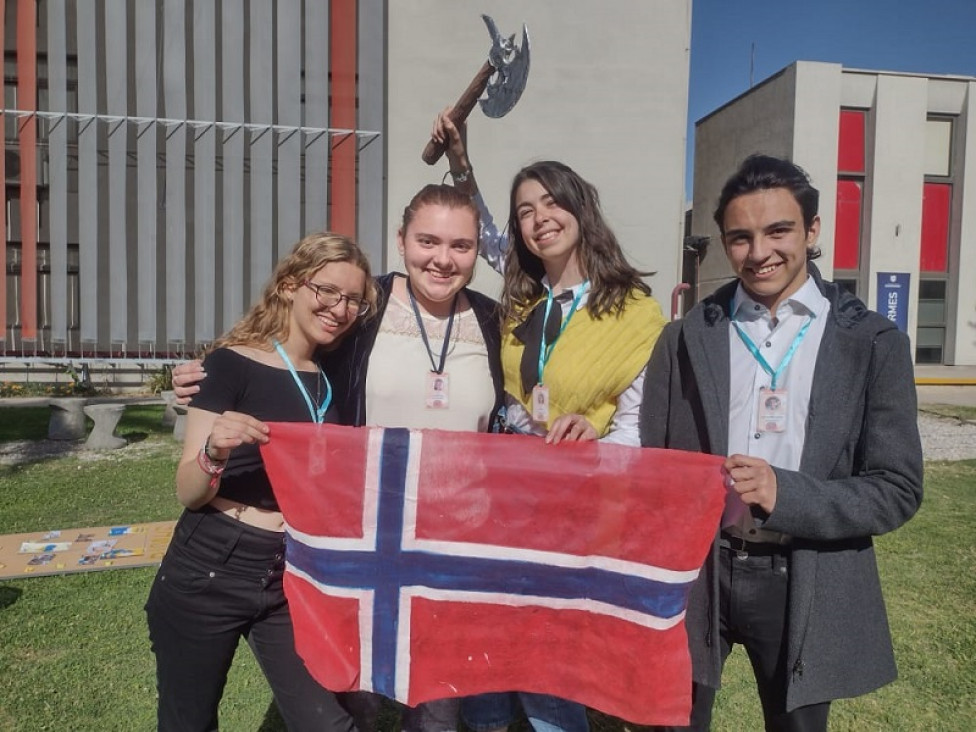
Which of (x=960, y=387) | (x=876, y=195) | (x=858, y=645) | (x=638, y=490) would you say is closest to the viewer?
(x=858, y=645)

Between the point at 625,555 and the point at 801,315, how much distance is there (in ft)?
2.57

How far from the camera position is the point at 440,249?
210cm

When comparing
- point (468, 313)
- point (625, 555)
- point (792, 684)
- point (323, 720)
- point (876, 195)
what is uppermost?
point (876, 195)

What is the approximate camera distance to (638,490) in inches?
75.0

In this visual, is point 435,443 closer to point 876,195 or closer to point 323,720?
point 323,720

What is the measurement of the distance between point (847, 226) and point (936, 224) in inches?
121

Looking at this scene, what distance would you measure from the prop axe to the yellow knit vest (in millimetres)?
953

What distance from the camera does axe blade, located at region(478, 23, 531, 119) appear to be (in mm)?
2572

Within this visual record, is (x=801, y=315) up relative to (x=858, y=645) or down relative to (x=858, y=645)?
up

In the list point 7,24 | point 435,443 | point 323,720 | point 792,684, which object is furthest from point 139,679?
point 7,24

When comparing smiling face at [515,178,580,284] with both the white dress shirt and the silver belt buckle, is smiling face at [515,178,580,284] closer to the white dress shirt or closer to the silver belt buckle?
the white dress shirt

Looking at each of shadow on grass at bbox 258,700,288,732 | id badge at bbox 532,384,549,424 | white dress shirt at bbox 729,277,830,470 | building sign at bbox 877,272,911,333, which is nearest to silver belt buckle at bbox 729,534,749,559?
white dress shirt at bbox 729,277,830,470

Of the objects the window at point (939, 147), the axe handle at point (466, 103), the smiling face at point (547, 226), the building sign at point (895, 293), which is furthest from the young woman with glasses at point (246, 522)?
the window at point (939, 147)

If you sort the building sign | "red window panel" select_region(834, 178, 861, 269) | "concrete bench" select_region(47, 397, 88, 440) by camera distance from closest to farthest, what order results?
1. "concrete bench" select_region(47, 397, 88, 440)
2. the building sign
3. "red window panel" select_region(834, 178, 861, 269)
